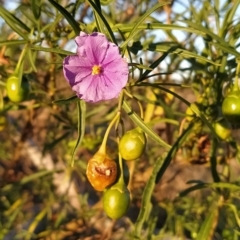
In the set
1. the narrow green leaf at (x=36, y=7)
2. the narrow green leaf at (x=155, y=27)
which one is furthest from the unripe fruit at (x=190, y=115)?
the narrow green leaf at (x=36, y=7)

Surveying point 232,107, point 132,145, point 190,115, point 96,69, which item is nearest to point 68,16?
point 96,69

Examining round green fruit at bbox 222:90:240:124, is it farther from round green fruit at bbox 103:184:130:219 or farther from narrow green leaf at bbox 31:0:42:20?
narrow green leaf at bbox 31:0:42:20

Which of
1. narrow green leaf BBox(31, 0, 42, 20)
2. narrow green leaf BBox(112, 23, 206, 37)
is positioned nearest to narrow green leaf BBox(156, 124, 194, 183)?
narrow green leaf BBox(112, 23, 206, 37)

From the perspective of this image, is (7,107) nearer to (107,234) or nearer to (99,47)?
(107,234)

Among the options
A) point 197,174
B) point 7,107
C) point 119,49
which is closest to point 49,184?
point 7,107

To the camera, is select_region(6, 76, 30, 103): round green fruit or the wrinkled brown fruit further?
select_region(6, 76, 30, 103): round green fruit

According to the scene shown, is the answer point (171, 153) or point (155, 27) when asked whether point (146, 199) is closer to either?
point (171, 153)
